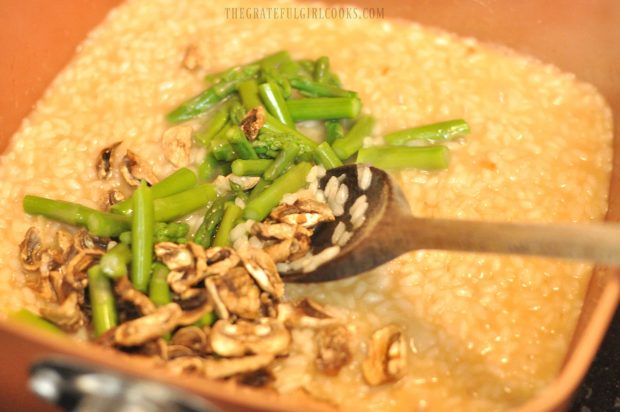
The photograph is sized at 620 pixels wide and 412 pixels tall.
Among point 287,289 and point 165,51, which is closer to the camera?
point 287,289

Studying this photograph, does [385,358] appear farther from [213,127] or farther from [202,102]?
[202,102]

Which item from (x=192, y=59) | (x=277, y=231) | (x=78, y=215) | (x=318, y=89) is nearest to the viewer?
(x=277, y=231)

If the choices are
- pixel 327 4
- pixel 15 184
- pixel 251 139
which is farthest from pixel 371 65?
pixel 15 184

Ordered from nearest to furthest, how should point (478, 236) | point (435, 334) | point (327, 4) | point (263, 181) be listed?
point (478, 236), point (435, 334), point (263, 181), point (327, 4)

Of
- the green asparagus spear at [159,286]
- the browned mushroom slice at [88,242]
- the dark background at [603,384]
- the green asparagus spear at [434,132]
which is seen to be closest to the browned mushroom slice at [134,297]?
the green asparagus spear at [159,286]

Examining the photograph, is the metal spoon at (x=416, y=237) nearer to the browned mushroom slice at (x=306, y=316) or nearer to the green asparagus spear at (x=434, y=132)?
the browned mushroom slice at (x=306, y=316)

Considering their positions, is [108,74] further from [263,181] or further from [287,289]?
[287,289]

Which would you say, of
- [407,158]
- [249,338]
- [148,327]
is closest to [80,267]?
[148,327]
